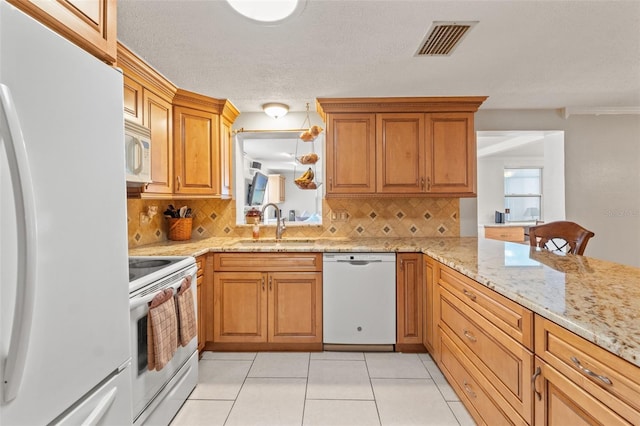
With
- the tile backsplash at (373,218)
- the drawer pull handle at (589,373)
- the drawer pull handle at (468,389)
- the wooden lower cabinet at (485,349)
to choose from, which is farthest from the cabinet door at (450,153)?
the drawer pull handle at (589,373)

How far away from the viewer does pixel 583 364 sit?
3.05ft

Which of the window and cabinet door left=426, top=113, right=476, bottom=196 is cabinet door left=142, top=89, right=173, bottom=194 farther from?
the window

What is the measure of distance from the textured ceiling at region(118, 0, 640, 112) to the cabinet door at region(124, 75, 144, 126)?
20cm

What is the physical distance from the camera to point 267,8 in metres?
Answer: 1.69

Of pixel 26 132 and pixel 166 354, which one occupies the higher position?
pixel 26 132

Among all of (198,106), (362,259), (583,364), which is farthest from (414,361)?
(198,106)

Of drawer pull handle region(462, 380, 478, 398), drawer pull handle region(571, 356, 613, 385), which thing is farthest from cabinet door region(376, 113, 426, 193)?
drawer pull handle region(571, 356, 613, 385)

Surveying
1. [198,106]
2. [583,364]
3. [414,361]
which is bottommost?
[414,361]

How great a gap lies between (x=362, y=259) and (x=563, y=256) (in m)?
1.36

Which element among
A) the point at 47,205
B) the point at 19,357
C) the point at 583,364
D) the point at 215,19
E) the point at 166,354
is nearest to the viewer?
the point at 19,357

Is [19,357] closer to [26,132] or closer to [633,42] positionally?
[26,132]

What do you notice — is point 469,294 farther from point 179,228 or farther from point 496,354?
point 179,228

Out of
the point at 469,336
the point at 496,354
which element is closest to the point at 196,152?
the point at 469,336

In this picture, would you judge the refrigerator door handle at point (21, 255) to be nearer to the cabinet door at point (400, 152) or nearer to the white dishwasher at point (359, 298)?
the white dishwasher at point (359, 298)
